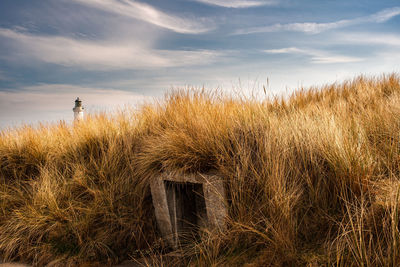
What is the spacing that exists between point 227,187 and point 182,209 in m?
0.77

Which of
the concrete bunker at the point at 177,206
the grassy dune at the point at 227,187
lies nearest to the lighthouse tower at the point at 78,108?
the grassy dune at the point at 227,187

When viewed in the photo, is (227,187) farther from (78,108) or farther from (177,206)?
(78,108)

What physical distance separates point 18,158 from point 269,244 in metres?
4.34

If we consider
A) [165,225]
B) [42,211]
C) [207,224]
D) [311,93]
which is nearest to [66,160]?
[42,211]

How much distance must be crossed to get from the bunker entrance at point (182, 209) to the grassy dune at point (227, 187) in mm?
228

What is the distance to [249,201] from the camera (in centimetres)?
246

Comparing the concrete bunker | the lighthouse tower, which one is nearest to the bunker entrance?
the concrete bunker

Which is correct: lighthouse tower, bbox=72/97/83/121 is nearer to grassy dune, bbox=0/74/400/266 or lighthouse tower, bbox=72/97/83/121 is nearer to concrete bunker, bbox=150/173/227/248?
grassy dune, bbox=0/74/400/266

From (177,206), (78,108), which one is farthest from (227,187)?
(78,108)

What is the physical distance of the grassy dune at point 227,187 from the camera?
2.05 m

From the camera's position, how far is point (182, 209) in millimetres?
3143

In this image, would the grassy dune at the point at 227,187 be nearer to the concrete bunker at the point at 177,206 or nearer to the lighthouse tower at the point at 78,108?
the concrete bunker at the point at 177,206

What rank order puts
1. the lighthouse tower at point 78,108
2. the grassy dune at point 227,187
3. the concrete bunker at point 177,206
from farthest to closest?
the lighthouse tower at point 78,108 < the concrete bunker at point 177,206 < the grassy dune at point 227,187

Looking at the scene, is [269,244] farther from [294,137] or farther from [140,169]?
[140,169]
